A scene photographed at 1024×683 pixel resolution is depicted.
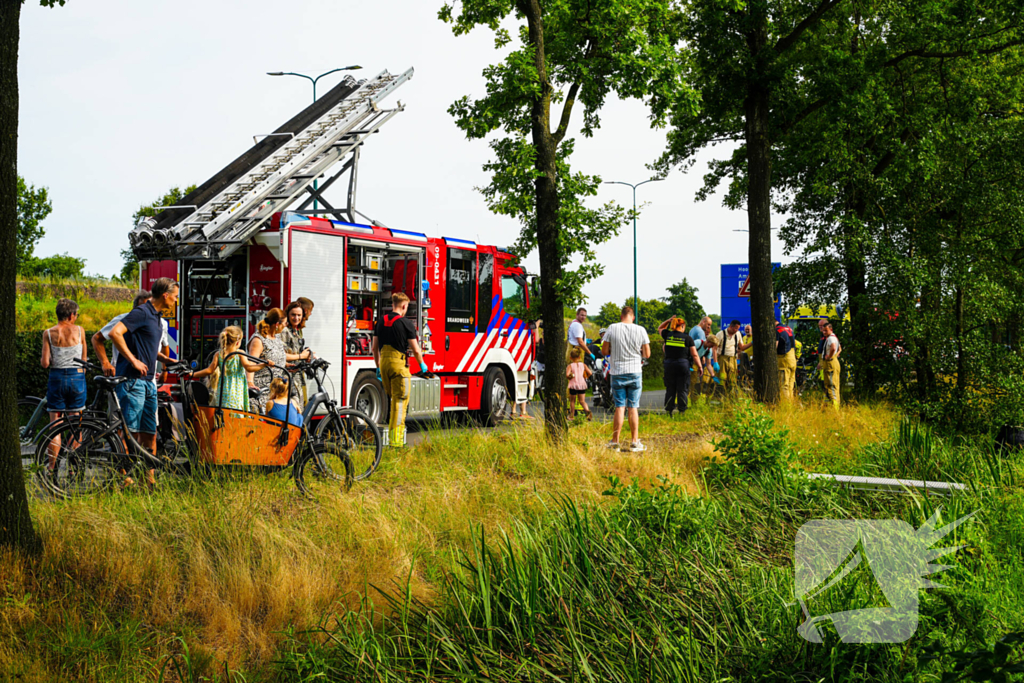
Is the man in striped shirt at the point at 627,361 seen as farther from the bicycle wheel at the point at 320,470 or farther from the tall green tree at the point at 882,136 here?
the bicycle wheel at the point at 320,470

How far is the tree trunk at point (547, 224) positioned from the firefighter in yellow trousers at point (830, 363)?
5.98m

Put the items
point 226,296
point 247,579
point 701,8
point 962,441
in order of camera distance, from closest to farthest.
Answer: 1. point 247,579
2. point 962,441
3. point 226,296
4. point 701,8

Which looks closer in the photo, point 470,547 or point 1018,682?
point 1018,682

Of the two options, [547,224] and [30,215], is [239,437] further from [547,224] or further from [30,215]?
[30,215]

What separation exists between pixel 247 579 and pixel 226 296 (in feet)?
23.1

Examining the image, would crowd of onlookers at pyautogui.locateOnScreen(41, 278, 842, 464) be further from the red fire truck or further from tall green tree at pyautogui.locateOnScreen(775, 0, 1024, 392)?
tall green tree at pyautogui.locateOnScreen(775, 0, 1024, 392)

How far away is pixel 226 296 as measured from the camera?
35.7ft

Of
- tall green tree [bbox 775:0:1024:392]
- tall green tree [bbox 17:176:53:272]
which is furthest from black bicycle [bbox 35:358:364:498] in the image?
tall green tree [bbox 17:176:53:272]

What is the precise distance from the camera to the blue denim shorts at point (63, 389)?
29.3 ft

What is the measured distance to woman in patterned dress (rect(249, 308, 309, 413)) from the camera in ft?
24.8

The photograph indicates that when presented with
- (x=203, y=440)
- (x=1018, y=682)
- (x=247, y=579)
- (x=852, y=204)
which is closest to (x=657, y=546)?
(x=1018, y=682)

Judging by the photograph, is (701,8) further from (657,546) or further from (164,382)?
(657,546)

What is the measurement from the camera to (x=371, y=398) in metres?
12.4

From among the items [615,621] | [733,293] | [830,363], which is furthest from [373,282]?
[733,293]
